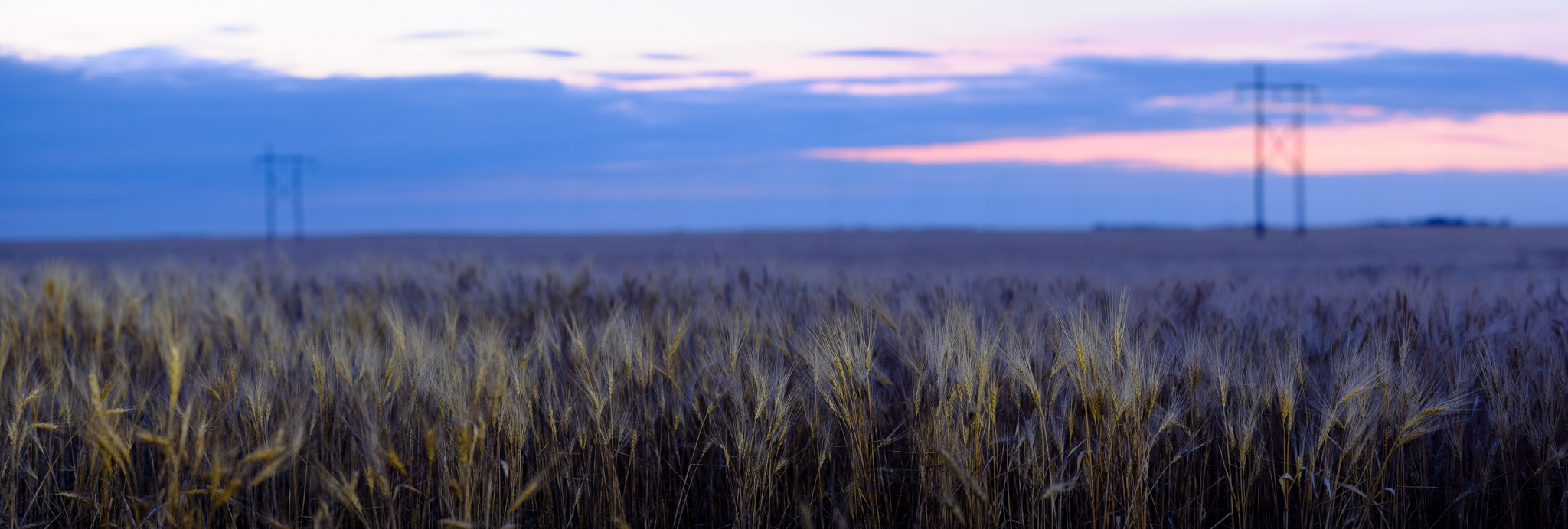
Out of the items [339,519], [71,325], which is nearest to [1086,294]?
[339,519]

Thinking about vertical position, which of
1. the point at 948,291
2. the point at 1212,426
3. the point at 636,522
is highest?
the point at 948,291

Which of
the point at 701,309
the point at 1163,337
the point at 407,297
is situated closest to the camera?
the point at 1163,337

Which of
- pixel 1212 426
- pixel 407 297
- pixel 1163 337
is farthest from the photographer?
pixel 407 297

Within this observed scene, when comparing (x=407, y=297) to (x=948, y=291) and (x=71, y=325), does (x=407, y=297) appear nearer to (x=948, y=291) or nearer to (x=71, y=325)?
(x=71, y=325)

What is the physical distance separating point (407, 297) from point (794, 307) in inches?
146

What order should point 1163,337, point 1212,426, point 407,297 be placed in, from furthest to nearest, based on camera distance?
1. point 407,297
2. point 1163,337
3. point 1212,426

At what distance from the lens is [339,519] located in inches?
115

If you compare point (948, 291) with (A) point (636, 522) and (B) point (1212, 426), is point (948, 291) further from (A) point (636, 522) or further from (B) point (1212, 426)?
(A) point (636, 522)

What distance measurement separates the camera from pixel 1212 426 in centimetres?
336

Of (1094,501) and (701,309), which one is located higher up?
(701,309)

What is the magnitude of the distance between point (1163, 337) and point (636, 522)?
2545 mm

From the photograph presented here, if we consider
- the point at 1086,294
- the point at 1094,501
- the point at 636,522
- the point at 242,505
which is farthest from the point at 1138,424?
the point at 1086,294

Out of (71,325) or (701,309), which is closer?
(701,309)

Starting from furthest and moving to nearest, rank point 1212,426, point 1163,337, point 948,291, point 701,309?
point 948,291
point 701,309
point 1163,337
point 1212,426
